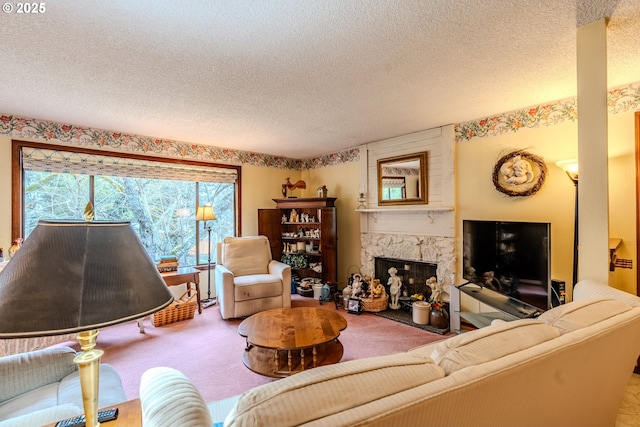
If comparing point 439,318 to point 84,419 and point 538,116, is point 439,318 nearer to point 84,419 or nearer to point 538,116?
point 538,116

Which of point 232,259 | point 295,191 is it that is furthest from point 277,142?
point 232,259

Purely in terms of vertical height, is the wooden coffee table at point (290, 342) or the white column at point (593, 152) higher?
the white column at point (593, 152)

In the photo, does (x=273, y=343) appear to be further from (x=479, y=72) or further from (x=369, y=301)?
(x=479, y=72)

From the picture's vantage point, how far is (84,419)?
3.16 feet

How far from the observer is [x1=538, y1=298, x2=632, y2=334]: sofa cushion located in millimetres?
1102

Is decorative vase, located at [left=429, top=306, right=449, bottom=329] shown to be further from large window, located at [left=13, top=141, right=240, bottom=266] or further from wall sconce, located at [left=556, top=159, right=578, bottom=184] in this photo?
large window, located at [left=13, top=141, right=240, bottom=266]

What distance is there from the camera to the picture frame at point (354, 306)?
151 inches

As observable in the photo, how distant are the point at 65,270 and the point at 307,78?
79.7 inches

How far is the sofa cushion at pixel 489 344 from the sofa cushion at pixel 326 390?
0.25 ft

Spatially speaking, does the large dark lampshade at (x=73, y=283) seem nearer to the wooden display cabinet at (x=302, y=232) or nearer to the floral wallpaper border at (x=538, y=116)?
the floral wallpaper border at (x=538, y=116)

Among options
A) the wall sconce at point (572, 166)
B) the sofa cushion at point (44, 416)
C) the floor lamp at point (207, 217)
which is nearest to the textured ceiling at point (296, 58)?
the wall sconce at point (572, 166)

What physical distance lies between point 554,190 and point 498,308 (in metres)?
1.26

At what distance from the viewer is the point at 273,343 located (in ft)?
6.94

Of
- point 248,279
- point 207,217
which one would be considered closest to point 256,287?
point 248,279
